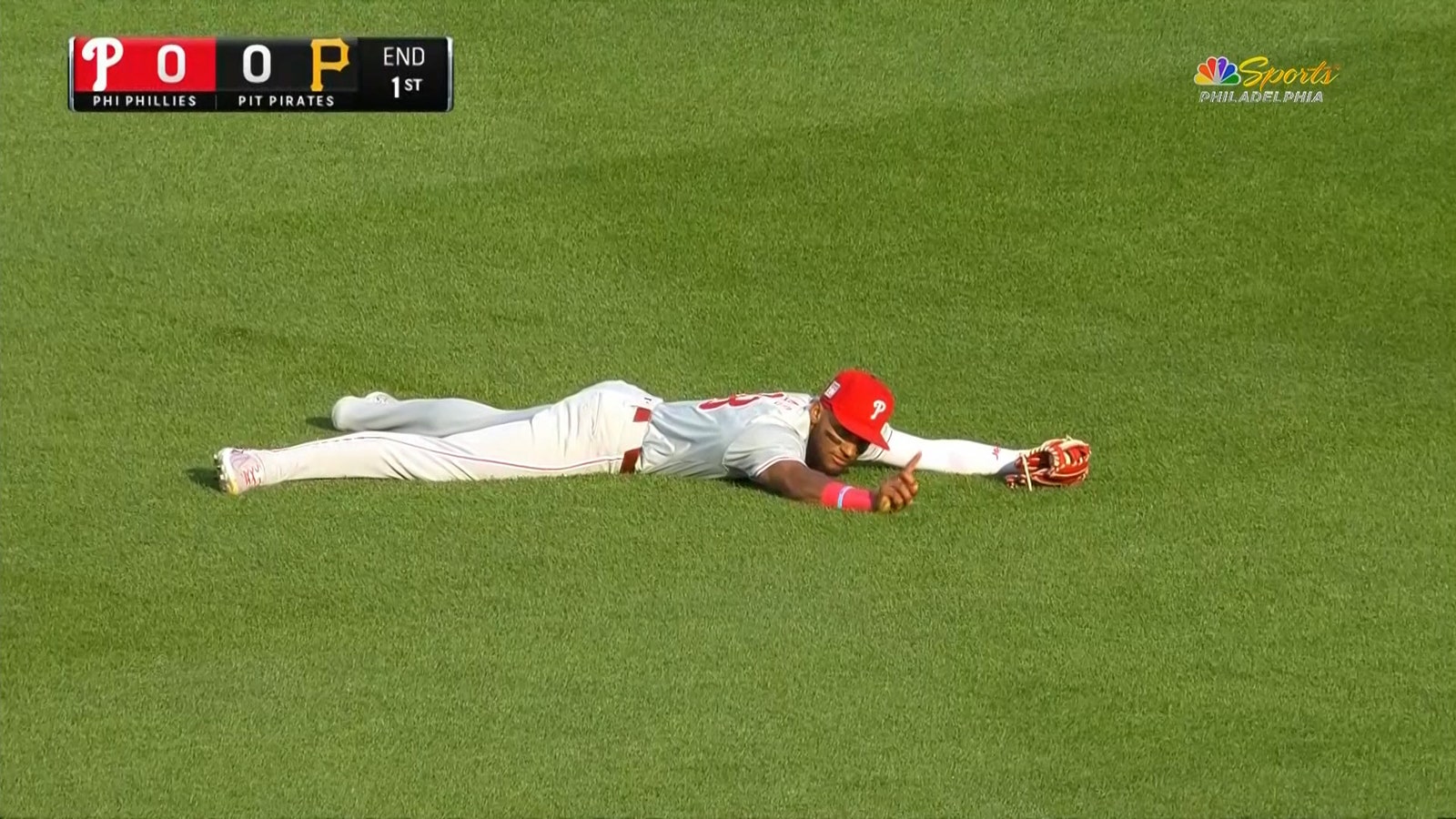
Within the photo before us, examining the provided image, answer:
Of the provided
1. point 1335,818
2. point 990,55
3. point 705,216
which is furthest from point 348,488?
point 990,55

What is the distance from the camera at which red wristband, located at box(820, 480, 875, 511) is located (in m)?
9.57

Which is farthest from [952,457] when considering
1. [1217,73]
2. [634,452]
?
[1217,73]

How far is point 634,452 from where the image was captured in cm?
1000

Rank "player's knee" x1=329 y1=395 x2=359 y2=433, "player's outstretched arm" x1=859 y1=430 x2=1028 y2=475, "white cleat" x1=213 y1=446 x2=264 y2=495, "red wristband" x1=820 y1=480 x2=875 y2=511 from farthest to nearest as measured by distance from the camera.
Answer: "player's knee" x1=329 y1=395 x2=359 y2=433, "player's outstretched arm" x1=859 y1=430 x2=1028 y2=475, "white cleat" x1=213 y1=446 x2=264 y2=495, "red wristband" x1=820 y1=480 x2=875 y2=511

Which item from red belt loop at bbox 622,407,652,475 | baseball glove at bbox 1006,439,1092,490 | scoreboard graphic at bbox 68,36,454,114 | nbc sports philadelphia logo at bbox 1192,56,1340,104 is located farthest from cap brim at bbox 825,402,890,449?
nbc sports philadelphia logo at bbox 1192,56,1340,104

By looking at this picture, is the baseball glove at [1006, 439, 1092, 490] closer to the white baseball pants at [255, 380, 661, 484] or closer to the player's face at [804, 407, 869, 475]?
the player's face at [804, 407, 869, 475]

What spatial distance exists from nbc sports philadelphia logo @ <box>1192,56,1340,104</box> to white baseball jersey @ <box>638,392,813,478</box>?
595 cm

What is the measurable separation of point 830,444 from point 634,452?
1.00 meters

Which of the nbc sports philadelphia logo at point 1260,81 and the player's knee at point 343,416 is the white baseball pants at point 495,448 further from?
the nbc sports philadelphia logo at point 1260,81

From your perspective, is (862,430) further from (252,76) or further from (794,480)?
(252,76)

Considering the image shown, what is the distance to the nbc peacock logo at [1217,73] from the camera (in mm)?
14609

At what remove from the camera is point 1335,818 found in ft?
25.3

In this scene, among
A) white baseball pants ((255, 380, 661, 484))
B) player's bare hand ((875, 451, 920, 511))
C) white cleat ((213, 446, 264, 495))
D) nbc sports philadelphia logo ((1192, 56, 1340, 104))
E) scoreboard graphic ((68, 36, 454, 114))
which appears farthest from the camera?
nbc sports philadelphia logo ((1192, 56, 1340, 104))

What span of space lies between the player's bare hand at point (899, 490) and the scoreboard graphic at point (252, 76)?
6.28m
